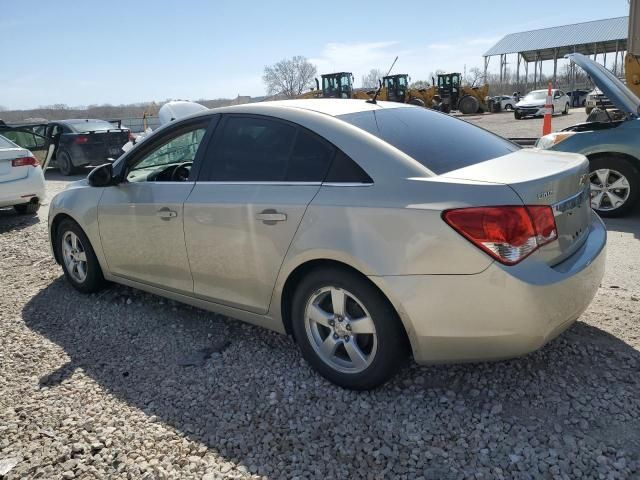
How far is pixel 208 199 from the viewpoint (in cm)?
333

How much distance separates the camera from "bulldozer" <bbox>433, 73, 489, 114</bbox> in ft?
116

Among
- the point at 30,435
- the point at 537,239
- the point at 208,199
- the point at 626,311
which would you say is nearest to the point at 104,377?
the point at 30,435

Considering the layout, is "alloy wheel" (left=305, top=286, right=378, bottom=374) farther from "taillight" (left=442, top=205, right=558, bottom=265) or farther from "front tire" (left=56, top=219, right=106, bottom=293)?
"front tire" (left=56, top=219, right=106, bottom=293)

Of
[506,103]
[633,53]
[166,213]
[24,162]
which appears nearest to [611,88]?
[166,213]

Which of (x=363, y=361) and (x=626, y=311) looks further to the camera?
(x=626, y=311)

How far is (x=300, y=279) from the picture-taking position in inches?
118

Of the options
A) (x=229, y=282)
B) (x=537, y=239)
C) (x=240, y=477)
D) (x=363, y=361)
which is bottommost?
(x=240, y=477)

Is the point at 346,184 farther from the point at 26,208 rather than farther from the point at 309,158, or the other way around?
the point at 26,208

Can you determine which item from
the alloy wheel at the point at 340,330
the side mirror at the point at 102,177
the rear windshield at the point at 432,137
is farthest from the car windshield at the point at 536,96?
the alloy wheel at the point at 340,330

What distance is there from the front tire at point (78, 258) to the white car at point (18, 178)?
11.9 ft

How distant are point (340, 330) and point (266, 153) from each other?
113 cm

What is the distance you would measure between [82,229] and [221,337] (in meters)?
1.64

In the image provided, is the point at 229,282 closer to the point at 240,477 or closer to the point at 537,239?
the point at 240,477

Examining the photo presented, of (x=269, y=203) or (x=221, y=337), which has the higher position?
(x=269, y=203)
